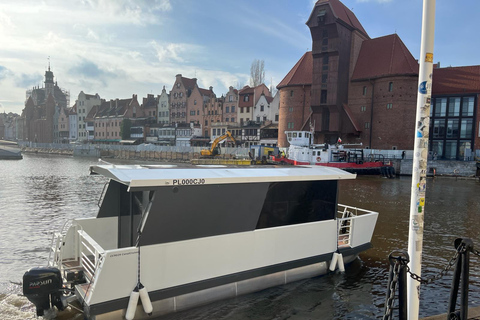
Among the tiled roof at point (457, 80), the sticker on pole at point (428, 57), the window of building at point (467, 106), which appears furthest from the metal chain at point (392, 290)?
the tiled roof at point (457, 80)

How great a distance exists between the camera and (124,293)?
6098 millimetres

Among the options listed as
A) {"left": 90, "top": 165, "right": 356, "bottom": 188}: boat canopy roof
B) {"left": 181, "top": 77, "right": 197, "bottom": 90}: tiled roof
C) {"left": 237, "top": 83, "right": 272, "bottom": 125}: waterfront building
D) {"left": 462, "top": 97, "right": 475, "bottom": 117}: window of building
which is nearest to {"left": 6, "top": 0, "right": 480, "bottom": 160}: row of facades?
{"left": 462, "top": 97, "right": 475, "bottom": 117}: window of building

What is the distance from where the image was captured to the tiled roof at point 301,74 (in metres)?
59.6

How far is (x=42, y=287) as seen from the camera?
615 cm

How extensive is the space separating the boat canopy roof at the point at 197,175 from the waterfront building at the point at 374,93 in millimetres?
43169

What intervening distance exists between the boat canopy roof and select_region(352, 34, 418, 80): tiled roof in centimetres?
5066

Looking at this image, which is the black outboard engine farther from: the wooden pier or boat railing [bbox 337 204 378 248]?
boat railing [bbox 337 204 378 248]

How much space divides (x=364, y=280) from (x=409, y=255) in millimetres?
5054

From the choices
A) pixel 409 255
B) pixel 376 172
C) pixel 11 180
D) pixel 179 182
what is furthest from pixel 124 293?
pixel 376 172

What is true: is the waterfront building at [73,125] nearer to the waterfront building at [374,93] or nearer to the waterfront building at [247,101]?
the waterfront building at [247,101]

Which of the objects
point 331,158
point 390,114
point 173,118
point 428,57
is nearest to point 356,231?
point 428,57

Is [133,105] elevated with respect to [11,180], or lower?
elevated

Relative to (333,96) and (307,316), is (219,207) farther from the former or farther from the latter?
(333,96)

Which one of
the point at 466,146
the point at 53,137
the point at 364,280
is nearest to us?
the point at 364,280
